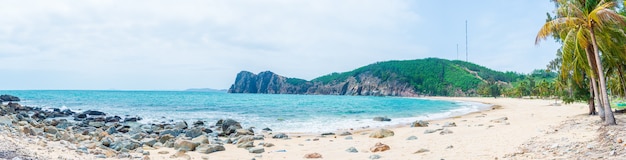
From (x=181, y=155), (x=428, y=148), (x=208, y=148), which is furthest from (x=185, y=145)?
(x=428, y=148)

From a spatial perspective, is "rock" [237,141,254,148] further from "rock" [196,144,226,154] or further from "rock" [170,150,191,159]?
"rock" [170,150,191,159]

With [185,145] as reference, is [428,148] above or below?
above

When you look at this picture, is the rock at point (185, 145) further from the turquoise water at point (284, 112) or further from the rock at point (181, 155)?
the turquoise water at point (284, 112)

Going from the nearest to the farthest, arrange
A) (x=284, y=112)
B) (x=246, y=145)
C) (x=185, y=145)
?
(x=185, y=145)
(x=246, y=145)
(x=284, y=112)

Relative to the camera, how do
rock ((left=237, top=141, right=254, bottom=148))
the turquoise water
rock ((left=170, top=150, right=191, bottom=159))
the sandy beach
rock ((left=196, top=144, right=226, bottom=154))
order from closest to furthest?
1. the sandy beach
2. rock ((left=170, top=150, right=191, bottom=159))
3. rock ((left=196, top=144, right=226, bottom=154))
4. rock ((left=237, top=141, right=254, bottom=148))
5. the turquoise water

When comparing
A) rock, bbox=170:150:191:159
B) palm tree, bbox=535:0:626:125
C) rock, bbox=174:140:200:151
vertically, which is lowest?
rock, bbox=170:150:191:159

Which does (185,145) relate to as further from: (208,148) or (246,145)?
Answer: (246,145)

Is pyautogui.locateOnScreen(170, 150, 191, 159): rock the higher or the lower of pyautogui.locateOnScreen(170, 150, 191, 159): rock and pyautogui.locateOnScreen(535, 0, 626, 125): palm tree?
the lower

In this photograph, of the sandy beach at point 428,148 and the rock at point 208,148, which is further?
the rock at point 208,148

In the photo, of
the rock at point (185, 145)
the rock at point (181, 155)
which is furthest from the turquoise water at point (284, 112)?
the rock at point (181, 155)

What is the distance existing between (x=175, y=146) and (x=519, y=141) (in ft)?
43.2

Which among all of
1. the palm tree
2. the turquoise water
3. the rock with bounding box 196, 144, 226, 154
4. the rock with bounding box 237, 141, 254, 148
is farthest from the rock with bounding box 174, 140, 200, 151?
the palm tree

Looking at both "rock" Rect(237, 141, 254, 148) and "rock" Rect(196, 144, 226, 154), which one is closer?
"rock" Rect(196, 144, 226, 154)

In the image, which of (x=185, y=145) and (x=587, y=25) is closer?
(x=587, y=25)
